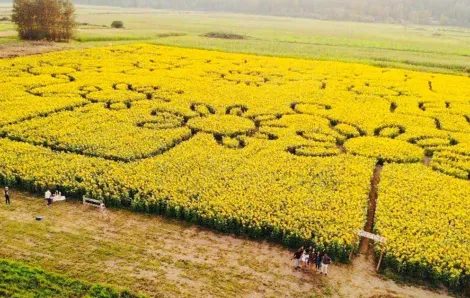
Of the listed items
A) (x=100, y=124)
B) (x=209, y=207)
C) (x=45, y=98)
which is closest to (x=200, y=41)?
(x=45, y=98)

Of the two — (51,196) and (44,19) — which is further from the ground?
(44,19)

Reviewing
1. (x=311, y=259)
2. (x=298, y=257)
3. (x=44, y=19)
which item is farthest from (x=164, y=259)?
(x=44, y=19)

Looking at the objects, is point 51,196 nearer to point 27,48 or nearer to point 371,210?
point 371,210

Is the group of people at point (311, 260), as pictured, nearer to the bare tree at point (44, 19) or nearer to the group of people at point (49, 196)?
the group of people at point (49, 196)

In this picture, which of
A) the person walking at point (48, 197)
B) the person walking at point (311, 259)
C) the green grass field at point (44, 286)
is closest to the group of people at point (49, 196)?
the person walking at point (48, 197)

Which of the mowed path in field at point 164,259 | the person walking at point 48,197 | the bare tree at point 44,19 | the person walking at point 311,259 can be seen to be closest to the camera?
the mowed path in field at point 164,259

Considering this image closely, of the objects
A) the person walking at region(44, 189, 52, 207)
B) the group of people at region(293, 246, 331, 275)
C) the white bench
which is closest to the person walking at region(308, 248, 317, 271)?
the group of people at region(293, 246, 331, 275)
